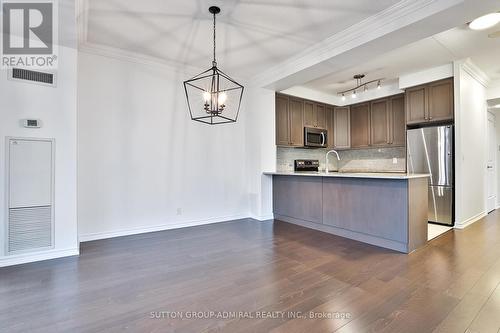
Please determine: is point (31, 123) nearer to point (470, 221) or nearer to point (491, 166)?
point (470, 221)

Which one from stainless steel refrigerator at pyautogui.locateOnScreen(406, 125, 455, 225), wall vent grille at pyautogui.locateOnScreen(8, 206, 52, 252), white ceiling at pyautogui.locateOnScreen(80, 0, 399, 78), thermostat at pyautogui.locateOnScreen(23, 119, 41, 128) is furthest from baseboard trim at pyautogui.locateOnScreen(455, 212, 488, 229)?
thermostat at pyautogui.locateOnScreen(23, 119, 41, 128)

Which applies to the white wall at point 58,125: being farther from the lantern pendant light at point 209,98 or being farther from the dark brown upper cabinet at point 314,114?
the dark brown upper cabinet at point 314,114

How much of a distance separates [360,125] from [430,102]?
5.25 ft

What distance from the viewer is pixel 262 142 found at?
4926 millimetres

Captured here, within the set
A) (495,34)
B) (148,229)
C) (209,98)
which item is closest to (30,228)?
(148,229)

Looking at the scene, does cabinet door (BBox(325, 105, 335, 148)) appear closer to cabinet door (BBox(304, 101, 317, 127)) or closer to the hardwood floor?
cabinet door (BBox(304, 101, 317, 127))

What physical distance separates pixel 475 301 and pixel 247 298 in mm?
1825

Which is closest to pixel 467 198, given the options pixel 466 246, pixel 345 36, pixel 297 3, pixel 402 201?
pixel 466 246

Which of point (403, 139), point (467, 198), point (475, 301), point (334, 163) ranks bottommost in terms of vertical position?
point (475, 301)

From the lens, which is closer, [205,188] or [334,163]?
[205,188]

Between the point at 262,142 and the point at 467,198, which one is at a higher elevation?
the point at 262,142

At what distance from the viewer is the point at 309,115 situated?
5855mm

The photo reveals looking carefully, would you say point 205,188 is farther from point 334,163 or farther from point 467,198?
point 467,198

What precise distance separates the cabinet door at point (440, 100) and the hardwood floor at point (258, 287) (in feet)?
7.01
